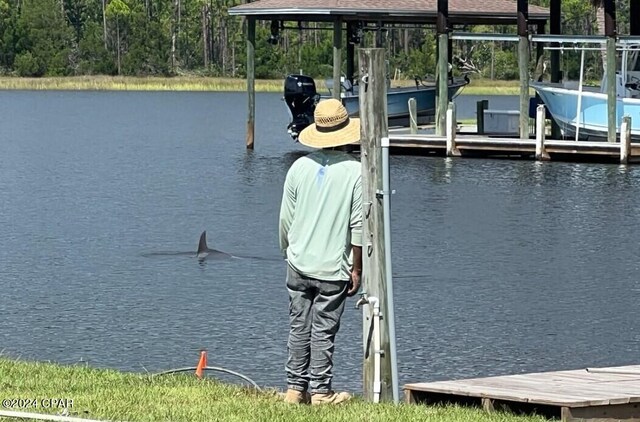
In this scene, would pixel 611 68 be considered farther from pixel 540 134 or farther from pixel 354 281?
pixel 354 281

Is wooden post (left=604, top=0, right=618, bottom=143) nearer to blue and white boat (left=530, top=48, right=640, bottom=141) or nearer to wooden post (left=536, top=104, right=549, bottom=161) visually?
blue and white boat (left=530, top=48, right=640, bottom=141)

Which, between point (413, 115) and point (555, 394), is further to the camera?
point (413, 115)

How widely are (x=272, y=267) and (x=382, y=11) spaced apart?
20.2 m

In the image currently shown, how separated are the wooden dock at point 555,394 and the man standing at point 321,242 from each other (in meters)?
0.80

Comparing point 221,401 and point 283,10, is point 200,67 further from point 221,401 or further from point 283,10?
point 221,401

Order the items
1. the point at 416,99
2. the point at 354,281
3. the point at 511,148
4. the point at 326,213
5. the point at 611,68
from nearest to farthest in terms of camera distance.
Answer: the point at 326,213 → the point at 354,281 → the point at 611,68 → the point at 511,148 → the point at 416,99

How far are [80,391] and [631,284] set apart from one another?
34.8ft

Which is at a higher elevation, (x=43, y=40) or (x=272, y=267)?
(x=43, y=40)

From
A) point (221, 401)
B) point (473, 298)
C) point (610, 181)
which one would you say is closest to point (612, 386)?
point (221, 401)

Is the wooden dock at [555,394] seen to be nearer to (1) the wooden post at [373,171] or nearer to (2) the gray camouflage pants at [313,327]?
(1) the wooden post at [373,171]

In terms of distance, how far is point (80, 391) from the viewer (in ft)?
30.5

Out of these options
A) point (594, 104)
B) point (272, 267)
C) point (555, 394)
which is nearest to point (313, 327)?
point (555, 394)

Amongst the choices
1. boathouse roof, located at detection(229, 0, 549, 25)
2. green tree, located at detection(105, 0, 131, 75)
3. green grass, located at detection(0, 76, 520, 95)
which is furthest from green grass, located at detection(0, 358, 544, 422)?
green tree, located at detection(105, 0, 131, 75)

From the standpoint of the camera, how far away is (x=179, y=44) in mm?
111812
